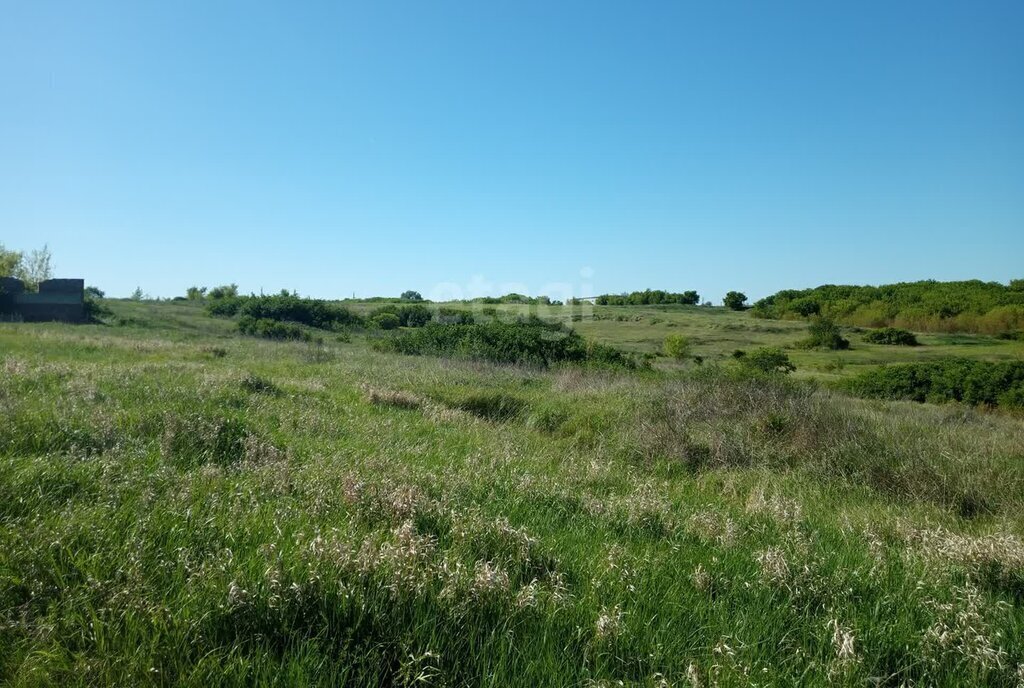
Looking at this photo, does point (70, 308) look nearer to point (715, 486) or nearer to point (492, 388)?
point (492, 388)

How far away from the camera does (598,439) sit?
9.63 meters

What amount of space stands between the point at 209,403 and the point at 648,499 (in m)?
5.89

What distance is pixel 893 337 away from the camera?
31500 mm

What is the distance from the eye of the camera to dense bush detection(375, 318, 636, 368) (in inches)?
956

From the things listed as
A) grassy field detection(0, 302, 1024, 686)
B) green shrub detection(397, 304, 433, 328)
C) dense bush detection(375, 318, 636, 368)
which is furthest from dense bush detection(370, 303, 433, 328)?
grassy field detection(0, 302, 1024, 686)

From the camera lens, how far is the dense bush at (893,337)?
31.0 m

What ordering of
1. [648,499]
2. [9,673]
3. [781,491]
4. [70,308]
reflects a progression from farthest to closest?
[70,308]
[781,491]
[648,499]
[9,673]

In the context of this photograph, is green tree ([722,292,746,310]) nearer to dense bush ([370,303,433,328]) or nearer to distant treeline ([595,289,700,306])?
distant treeline ([595,289,700,306])

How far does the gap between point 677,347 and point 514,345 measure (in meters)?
10.2

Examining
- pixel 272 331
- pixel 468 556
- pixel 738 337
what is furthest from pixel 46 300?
pixel 468 556

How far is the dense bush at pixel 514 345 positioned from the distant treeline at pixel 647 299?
2859 centimetres

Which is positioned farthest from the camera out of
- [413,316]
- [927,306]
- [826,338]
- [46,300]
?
[413,316]

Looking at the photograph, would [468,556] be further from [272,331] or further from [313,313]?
[313,313]

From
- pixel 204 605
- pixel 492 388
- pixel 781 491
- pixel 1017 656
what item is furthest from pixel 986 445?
pixel 204 605
